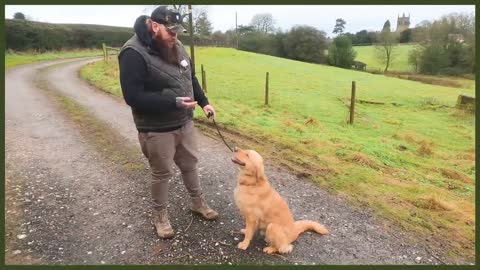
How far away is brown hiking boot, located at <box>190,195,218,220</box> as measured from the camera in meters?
5.07

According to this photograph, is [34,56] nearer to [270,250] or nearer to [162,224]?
[162,224]

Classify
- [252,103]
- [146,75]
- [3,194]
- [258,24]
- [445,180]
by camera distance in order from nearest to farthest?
1. [146,75]
2. [3,194]
3. [445,180]
4. [252,103]
5. [258,24]

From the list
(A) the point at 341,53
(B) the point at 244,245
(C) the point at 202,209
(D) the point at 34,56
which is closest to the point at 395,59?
(A) the point at 341,53

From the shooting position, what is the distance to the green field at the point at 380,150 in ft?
18.4

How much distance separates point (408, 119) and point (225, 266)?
550 inches

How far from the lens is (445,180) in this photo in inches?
297

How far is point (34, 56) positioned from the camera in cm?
3058

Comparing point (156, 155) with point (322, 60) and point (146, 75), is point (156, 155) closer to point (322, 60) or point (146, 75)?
point (146, 75)

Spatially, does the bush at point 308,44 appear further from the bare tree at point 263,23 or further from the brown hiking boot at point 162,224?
the brown hiking boot at point 162,224

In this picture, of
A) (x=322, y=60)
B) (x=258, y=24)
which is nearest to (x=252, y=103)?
(x=322, y=60)

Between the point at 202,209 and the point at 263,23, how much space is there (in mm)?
65803

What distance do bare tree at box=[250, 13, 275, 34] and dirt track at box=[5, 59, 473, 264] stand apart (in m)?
61.9

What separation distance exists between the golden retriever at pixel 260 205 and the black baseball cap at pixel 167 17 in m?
1.52

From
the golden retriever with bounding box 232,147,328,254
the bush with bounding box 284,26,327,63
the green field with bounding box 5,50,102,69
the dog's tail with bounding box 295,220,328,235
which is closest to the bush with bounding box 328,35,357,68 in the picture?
the bush with bounding box 284,26,327,63
